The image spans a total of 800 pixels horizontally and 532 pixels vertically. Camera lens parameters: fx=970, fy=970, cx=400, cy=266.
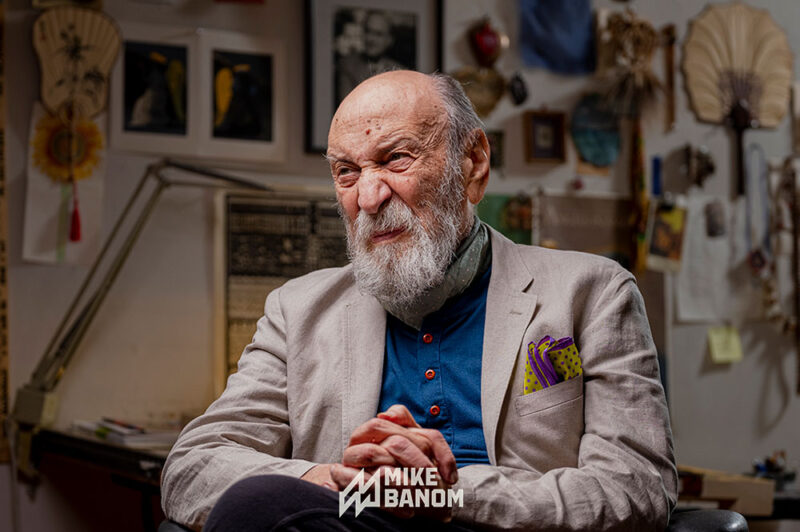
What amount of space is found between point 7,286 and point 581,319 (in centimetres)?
206

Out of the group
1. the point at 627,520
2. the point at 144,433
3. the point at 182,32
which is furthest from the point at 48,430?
the point at 627,520

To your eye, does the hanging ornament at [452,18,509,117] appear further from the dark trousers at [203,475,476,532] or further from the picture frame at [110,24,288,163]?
the dark trousers at [203,475,476,532]

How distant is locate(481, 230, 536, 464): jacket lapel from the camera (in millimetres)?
1735

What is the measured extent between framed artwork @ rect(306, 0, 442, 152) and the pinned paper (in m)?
1.62

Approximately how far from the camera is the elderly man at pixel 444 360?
160cm


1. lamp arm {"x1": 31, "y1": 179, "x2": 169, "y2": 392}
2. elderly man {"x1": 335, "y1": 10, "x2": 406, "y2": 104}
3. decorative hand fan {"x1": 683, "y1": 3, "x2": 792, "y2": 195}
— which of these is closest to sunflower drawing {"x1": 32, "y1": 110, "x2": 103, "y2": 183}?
lamp arm {"x1": 31, "y1": 179, "x2": 169, "y2": 392}

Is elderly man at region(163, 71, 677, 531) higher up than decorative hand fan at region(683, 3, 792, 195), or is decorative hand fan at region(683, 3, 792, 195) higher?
decorative hand fan at region(683, 3, 792, 195)

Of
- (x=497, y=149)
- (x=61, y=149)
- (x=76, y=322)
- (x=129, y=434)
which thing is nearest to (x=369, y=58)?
(x=497, y=149)

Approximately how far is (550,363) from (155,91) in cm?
206

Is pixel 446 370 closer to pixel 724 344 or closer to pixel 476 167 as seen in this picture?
pixel 476 167

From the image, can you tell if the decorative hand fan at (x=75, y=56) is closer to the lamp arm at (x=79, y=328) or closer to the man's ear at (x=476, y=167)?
the lamp arm at (x=79, y=328)

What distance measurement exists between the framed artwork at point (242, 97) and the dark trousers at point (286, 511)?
6.92 feet

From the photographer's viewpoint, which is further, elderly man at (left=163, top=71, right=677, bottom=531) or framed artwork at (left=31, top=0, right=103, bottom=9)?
framed artwork at (left=31, top=0, right=103, bottom=9)

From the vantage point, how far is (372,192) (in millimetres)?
1816
